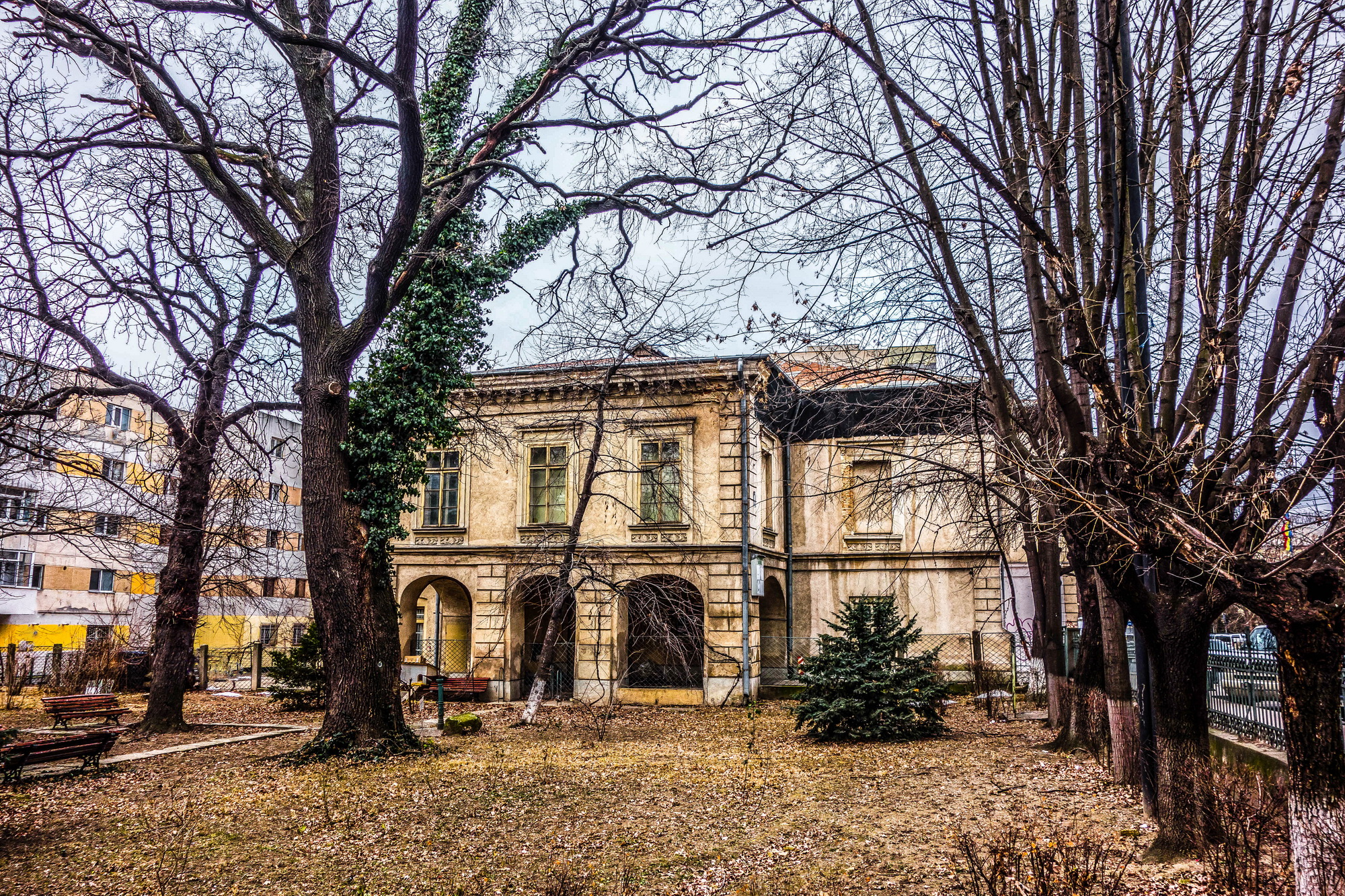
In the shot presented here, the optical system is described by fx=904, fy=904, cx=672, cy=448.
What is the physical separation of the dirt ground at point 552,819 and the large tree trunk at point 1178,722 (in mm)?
389

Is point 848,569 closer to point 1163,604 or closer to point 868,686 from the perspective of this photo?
point 868,686

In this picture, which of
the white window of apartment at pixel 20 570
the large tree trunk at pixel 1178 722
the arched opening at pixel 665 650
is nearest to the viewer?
the large tree trunk at pixel 1178 722

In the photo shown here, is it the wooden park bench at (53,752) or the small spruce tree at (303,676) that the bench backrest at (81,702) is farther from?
the wooden park bench at (53,752)

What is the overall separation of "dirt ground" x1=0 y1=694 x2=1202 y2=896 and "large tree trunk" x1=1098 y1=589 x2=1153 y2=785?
1.23 ft

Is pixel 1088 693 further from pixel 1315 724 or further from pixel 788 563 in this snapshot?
pixel 788 563

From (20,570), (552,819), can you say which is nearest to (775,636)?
(552,819)

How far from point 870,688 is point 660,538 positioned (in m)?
10.1

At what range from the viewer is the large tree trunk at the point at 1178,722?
734 cm

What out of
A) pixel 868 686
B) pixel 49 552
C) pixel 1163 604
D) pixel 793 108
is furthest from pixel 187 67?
pixel 49 552

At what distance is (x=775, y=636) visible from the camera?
93.3ft

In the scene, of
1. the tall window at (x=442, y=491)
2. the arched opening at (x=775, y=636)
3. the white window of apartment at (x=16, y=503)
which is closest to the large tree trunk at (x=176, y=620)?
the white window of apartment at (x=16, y=503)

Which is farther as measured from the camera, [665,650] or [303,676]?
[665,650]

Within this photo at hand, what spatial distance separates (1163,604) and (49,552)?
37.2 meters

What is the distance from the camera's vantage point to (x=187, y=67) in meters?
12.3
